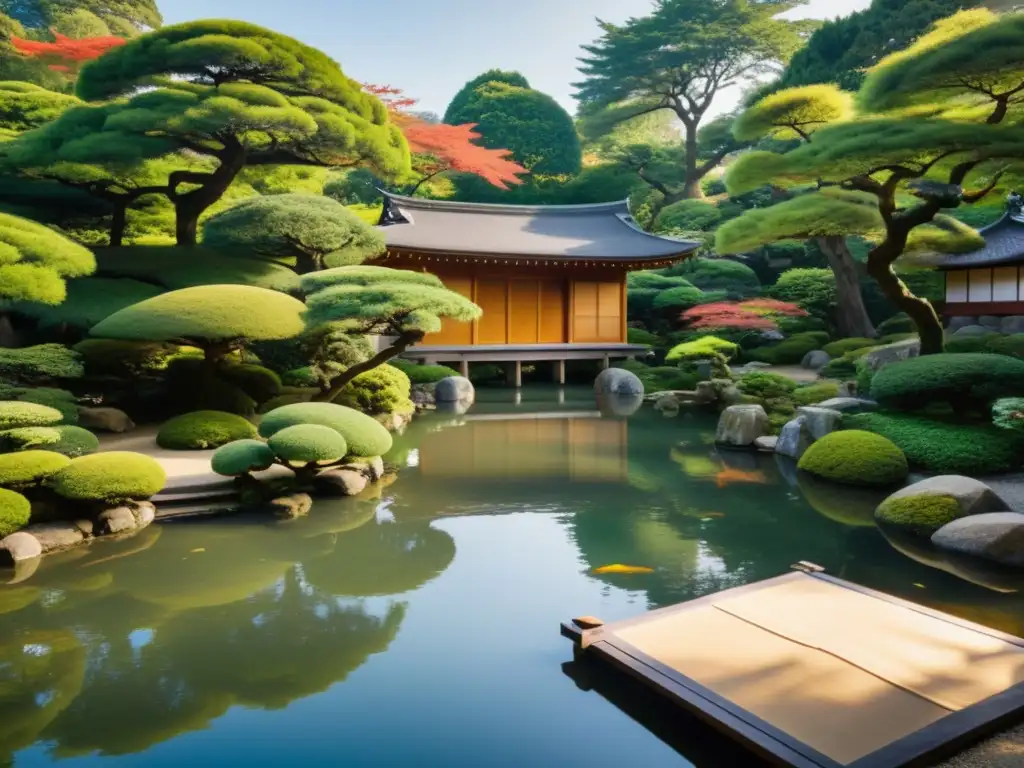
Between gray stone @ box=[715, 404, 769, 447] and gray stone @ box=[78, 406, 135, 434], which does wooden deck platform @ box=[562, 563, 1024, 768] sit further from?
gray stone @ box=[78, 406, 135, 434]

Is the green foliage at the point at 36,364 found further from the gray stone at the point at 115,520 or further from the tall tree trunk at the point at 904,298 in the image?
the tall tree trunk at the point at 904,298

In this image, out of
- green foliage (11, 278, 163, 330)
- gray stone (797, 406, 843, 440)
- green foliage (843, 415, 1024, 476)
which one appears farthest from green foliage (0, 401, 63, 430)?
green foliage (843, 415, 1024, 476)

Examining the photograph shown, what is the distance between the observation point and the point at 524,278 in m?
19.8

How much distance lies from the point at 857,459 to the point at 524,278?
12565mm

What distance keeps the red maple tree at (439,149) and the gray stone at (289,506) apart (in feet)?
A: 64.2

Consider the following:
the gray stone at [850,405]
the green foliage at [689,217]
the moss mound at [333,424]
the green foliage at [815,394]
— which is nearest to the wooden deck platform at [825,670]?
the moss mound at [333,424]

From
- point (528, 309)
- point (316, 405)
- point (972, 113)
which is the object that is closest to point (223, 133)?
point (316, 405)

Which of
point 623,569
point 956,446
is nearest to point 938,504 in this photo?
point 956,446

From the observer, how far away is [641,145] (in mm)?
31453

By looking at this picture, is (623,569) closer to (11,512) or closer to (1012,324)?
(11,512)

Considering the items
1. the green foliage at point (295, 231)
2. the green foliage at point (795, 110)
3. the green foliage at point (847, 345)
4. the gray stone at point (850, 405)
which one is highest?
the green foliage at point (795, 110)

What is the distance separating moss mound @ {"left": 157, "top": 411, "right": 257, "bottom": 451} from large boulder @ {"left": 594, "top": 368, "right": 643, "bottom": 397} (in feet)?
32.0

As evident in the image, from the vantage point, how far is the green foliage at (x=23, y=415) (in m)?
6.79

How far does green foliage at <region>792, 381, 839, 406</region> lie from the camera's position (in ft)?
41.1
